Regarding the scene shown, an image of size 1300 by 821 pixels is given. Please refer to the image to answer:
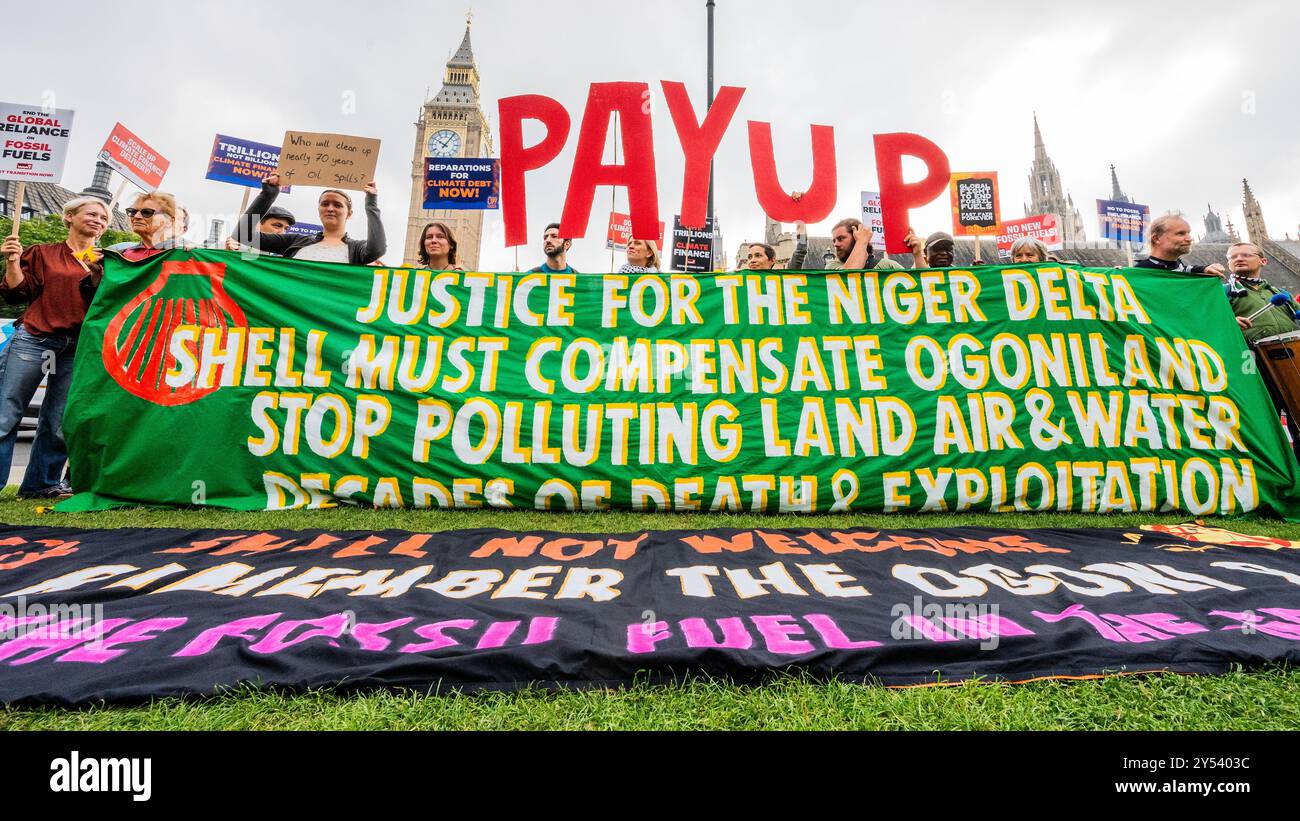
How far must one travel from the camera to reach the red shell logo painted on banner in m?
3.79

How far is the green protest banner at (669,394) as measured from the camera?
12.3 ft

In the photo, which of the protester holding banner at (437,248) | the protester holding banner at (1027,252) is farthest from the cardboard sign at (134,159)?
the protester holding banner at (1027,252)

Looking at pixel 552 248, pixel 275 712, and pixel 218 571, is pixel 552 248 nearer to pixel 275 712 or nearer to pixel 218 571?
pixel 218 571

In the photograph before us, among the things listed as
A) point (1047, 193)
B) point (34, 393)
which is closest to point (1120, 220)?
point (34, 393)

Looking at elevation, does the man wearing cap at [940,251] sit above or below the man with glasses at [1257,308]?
above

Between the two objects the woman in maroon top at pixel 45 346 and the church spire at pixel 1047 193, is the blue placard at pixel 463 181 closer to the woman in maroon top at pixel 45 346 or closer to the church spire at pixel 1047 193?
the woman in maroon top at pixel 45 346

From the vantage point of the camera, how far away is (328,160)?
15.7 feet

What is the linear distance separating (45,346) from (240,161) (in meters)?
5.34

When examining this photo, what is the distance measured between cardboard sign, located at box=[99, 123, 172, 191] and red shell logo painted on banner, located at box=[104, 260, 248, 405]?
4.05 metres

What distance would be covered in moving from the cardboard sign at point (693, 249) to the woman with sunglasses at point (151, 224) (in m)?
6.18

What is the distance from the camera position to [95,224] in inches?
165
